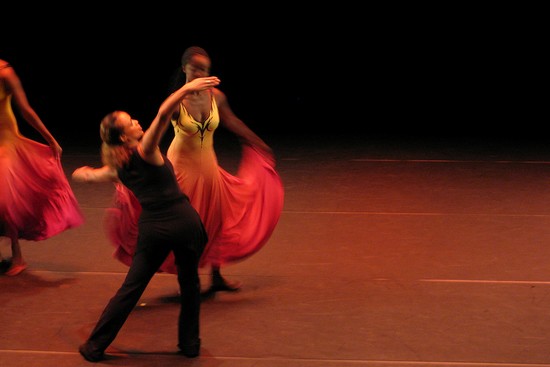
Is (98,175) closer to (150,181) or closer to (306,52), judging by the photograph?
(150,181)

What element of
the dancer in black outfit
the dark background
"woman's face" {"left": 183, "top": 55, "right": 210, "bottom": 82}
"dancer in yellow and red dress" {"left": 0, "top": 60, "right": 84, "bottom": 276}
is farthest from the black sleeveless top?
the dark background

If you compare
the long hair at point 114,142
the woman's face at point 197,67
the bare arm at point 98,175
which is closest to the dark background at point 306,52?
the woman's face at point 197,67

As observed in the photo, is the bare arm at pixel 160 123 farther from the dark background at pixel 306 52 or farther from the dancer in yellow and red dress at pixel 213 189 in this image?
the dark background at pixel 306 52

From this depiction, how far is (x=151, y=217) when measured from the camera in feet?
14.0

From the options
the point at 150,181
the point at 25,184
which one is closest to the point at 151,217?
the point at 150,181

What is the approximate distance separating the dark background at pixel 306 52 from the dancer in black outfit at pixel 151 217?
8.65 m

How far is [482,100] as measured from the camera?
13.0 m

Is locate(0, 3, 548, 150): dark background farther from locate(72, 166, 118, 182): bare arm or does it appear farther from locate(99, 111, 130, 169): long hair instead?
locate(99, 111, 130, 169): long hair

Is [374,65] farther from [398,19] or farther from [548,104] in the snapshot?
[548,104]

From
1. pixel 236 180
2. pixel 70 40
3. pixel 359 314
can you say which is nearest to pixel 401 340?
pixel 359 314

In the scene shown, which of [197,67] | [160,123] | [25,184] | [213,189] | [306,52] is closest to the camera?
[160,123]

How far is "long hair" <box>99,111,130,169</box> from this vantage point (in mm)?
4188

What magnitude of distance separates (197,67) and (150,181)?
109 centimetres

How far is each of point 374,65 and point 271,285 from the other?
8487 mm
